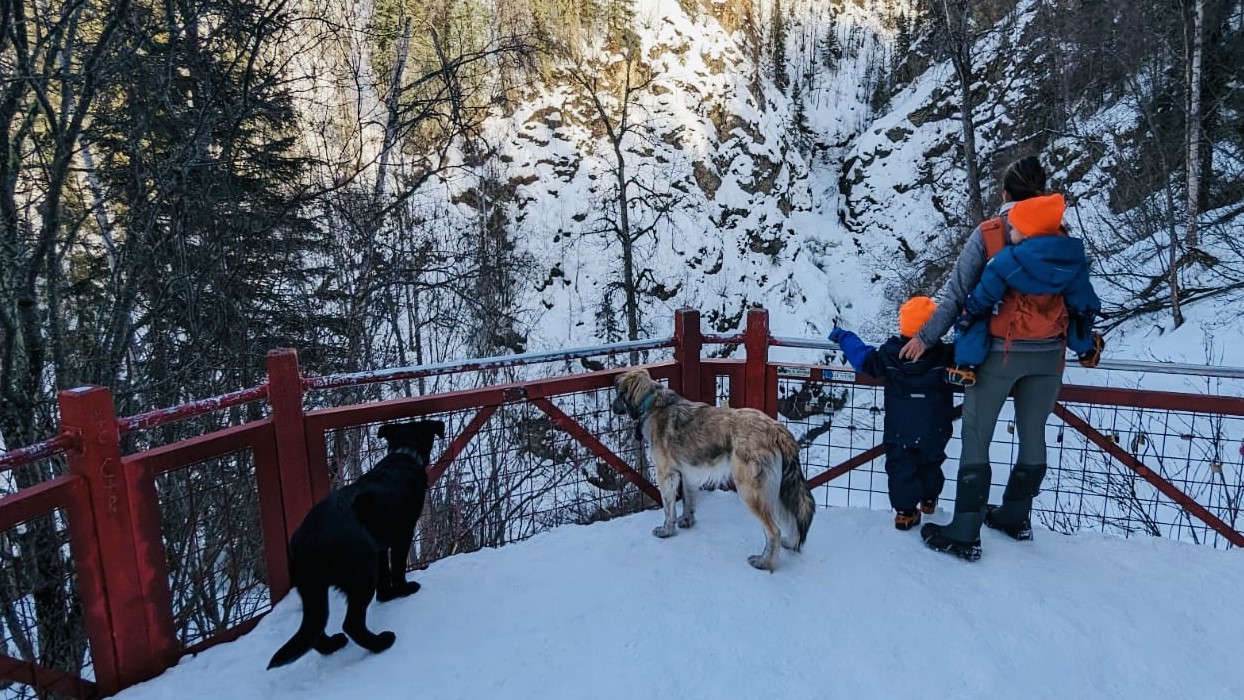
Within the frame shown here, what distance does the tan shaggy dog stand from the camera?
3320 millimetres

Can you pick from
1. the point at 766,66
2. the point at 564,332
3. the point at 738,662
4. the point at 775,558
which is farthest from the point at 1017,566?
the point at 766,66

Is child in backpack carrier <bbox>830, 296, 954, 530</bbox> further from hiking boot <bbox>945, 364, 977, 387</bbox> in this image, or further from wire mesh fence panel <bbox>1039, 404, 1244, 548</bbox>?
wire mesh fence panel <bbox>1039, 404, 1244, 548</bbox>

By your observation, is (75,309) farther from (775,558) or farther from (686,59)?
(686,59)

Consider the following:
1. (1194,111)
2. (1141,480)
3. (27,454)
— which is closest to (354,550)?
Result: (27,454)

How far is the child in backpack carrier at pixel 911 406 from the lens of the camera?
356 centimetres

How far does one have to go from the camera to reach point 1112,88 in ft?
51.0

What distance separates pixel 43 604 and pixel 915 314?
574cm

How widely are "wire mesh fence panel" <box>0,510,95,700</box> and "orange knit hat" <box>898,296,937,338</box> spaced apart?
173 inches

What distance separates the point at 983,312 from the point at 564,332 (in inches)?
607

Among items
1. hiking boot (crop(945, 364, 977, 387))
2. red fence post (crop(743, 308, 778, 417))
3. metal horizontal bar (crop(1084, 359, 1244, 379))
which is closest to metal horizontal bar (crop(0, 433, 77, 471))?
red fence post (crop(743, 308, 778, 417))

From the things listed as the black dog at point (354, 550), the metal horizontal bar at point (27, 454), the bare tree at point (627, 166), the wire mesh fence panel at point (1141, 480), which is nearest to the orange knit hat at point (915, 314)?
the wire mesh fence panel at point (1141, 480)

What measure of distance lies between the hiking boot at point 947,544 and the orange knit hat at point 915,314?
1205mm

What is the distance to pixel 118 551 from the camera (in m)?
2.52

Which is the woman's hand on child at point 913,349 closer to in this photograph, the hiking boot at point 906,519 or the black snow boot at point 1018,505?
the black snow boot at point 1018,505
